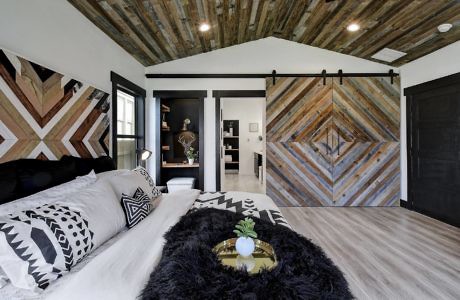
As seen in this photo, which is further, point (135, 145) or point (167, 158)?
point (167, 158)

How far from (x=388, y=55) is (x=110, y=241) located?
15.8 feet

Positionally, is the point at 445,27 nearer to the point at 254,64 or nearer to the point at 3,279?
the point at 254,64

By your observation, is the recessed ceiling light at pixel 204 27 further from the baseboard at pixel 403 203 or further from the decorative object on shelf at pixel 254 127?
the decorative object on shelf at pixel 254 127

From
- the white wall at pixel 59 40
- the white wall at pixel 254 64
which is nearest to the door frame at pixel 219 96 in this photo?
the white wall at pixel 254 64

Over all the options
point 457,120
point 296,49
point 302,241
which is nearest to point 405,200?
point 457,120

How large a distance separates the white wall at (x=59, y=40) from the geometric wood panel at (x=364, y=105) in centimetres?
375

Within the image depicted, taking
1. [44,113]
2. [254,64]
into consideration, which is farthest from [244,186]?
[44,113]

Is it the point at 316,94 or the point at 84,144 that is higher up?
the point at 316,94

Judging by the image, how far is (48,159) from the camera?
2.04 m

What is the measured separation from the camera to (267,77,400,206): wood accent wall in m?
4.49

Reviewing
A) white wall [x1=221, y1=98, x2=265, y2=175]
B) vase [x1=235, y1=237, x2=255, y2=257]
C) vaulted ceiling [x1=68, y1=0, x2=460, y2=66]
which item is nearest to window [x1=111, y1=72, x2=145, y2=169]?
vaulted ceiling [x1=68, y1=0, x2=460, y2=66]

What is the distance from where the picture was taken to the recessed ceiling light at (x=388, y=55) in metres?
3.99

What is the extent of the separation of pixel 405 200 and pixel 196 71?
443cm

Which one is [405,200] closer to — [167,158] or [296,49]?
[296,49]
